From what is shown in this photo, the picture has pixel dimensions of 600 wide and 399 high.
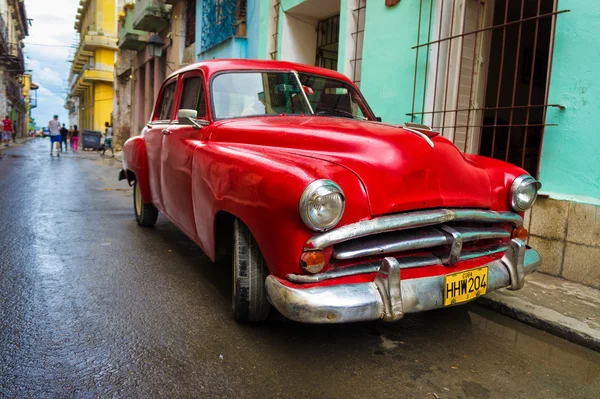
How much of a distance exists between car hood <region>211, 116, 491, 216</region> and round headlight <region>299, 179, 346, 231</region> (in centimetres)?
11

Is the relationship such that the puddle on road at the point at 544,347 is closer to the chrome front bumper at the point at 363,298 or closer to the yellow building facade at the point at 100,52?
the chrome front bumper at the point at 363,298

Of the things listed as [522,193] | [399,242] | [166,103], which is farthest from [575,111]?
[166,103]

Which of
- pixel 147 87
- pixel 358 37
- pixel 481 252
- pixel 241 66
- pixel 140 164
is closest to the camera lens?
pixel 481 252

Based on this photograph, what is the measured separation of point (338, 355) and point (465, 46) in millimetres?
4257

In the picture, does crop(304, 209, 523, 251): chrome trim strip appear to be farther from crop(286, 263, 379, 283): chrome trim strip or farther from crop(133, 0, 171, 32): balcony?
crop(133, 0, 171, 32): balcony

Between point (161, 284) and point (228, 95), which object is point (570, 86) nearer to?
point (228, 95)

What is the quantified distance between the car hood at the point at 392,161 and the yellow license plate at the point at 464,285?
376 mm

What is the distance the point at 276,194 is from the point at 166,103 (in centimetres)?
297

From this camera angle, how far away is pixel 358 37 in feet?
24.1

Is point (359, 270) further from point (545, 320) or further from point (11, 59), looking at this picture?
point (11, 59)

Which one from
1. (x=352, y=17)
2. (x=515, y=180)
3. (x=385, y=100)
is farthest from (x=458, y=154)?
(x=352, y=17)

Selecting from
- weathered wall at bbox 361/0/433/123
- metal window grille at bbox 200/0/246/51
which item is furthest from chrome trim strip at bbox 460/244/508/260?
metal window grille at bbox 200/0/246/51

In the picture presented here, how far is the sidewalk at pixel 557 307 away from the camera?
3.02 meters

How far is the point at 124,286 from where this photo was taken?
3580mm
